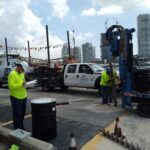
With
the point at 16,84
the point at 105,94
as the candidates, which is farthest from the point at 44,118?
the point at 105,94

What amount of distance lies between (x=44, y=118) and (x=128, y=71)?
5378 millimetres

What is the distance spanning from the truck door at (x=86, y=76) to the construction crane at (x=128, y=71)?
5216mm

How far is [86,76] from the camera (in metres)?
18.3

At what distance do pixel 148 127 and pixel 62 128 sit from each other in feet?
8.30

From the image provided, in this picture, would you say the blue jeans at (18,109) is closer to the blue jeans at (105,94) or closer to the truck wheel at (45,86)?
the blue jeans at (105,94)

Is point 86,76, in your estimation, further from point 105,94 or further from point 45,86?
point 105,94

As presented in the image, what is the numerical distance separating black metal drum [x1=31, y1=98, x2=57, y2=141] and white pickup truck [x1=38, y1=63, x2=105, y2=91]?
9.89m

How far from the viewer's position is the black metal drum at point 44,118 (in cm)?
782

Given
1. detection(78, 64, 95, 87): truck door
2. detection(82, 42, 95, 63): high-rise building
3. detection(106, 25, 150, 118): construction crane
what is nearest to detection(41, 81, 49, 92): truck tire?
detection(78, 64, 95, 87): truck door

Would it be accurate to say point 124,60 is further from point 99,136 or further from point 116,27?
point 99,136

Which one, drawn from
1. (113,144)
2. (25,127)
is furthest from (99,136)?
(25,127)

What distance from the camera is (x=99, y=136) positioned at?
8.35 metres

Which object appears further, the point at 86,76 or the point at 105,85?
the point at 86,76

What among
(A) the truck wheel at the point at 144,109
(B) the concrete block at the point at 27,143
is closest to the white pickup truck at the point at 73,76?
(A) the truck wheel at the point at 144,109
